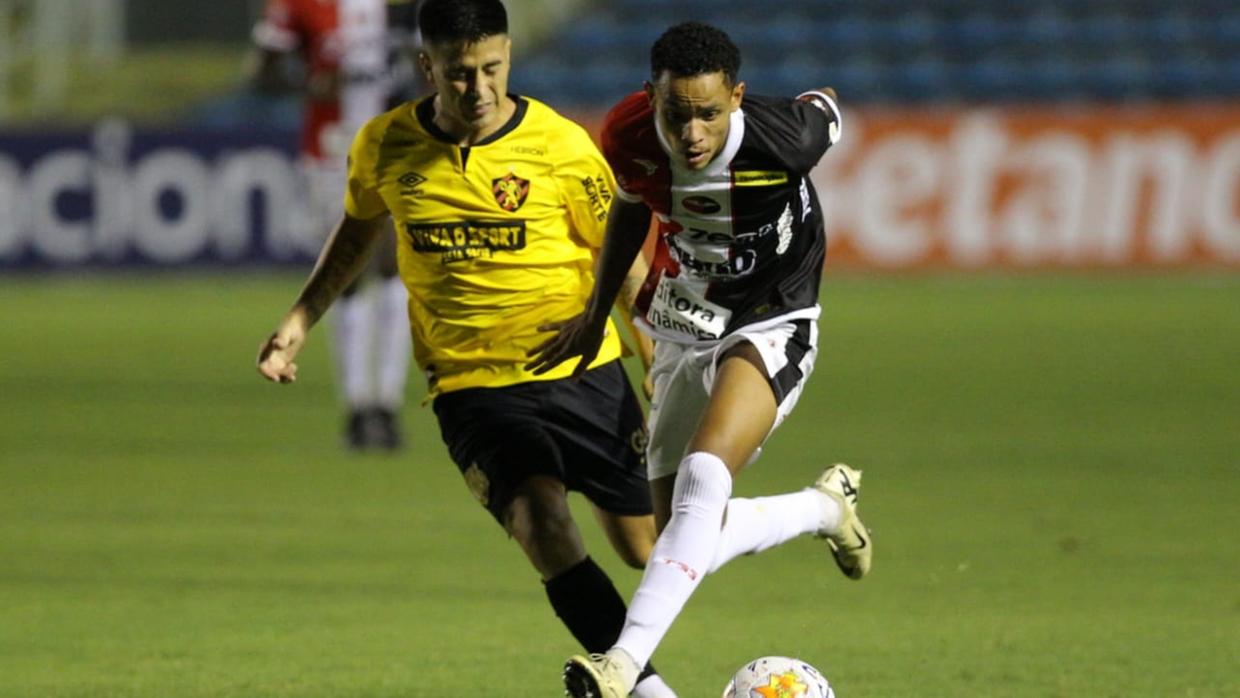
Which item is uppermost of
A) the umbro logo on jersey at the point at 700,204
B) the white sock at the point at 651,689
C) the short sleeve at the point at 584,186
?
the umbro logo on jersey at the point at 700,204

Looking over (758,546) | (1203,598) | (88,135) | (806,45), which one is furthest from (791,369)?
(806,45)

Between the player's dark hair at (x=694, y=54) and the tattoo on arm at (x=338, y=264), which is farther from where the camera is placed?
the tattoo on arm at (x=338, y=264)

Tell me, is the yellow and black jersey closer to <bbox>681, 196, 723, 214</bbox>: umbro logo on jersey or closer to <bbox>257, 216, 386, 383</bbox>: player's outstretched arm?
<bbox>257, 216, 386, 383</bbox>: player's outstretched arm

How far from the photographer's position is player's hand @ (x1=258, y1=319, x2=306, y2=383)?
5625mm

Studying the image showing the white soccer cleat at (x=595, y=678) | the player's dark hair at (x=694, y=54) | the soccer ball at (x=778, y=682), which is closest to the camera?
the white soccer cleat at (x=595, y=678)

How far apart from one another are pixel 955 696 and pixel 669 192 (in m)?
1.48

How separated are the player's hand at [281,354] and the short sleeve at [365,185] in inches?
17.3

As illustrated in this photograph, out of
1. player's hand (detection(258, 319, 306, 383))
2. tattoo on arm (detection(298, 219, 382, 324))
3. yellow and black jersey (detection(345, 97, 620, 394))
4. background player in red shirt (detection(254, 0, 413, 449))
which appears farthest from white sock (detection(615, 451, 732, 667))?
background player in red shirt (detection(254, 0, 413, 449))

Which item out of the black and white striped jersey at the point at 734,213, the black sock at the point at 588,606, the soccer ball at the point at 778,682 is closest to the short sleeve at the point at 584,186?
the black and white striped jersey at the point at 734,213

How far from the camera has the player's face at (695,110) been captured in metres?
5.24

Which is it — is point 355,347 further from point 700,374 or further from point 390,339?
point 700,374

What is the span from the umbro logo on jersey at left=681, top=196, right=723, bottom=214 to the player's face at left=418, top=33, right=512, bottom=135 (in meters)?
0.62

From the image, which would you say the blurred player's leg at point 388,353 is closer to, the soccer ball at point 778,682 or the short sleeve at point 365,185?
the short sleeve at point 365,185

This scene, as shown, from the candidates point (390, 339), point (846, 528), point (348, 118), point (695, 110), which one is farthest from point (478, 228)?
point (348, 118)
